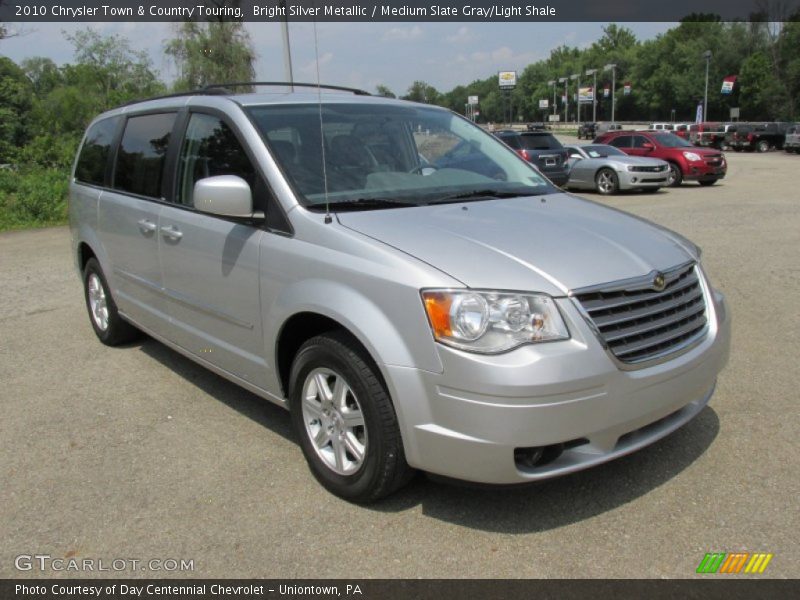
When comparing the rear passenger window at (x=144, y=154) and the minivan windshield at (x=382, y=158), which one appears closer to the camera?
the minivan windshield at (x=382, y=158)

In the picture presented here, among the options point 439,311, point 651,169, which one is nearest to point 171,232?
point 439,311

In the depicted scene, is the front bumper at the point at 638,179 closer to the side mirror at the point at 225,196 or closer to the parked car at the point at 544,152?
the parked car at the point at 544,152

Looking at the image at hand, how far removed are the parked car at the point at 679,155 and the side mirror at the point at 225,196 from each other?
17.6 meters

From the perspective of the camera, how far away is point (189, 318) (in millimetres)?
4242

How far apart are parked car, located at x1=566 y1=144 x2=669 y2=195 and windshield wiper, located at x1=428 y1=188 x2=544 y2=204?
597 inches

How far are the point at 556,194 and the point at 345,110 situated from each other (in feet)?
4.37

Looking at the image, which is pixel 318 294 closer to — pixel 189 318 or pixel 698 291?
pixel 189 318

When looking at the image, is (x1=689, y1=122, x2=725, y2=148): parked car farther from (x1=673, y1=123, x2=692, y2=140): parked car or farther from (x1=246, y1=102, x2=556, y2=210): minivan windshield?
(x1=246, y1=102, x2=556, y2=210): minivan windshield

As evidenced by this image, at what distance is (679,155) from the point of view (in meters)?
20.2

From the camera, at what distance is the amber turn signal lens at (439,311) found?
107 inches

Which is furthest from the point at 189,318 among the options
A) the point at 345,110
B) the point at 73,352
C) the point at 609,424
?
the point at 609,424

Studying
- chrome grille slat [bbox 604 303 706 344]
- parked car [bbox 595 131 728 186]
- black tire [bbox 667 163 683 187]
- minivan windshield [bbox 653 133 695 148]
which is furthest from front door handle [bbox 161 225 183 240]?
minivan windshield [bbox 653 133 695 148]

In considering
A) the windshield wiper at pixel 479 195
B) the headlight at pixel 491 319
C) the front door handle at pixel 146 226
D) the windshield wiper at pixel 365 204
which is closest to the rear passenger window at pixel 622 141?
the windshield wiper at pixel 479 195

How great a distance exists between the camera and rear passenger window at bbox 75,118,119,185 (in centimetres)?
552
